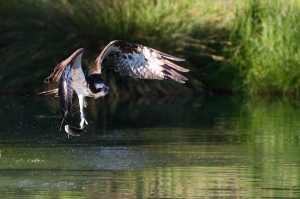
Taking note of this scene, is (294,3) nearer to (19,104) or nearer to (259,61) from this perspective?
(259,61)

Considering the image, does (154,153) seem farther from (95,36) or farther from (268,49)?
(268,49)

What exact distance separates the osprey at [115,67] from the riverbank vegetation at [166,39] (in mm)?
9691

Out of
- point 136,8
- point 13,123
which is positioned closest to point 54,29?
point 136,8

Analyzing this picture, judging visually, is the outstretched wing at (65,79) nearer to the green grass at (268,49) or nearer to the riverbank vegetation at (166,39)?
the riverbank vegetation at (166,39)

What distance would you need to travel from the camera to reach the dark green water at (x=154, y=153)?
8.84 metres

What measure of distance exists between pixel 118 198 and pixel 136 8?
14310mm

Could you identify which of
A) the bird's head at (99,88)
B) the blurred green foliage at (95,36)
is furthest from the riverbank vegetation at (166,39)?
the bird's head at (99,88)

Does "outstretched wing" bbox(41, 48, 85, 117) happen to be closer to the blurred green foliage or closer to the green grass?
the blurred green foliage

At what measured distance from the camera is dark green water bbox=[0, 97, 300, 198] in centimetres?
884

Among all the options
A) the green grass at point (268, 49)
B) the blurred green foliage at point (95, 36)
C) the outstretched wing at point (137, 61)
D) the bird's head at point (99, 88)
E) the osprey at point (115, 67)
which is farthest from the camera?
the green grass at point (268, 49)

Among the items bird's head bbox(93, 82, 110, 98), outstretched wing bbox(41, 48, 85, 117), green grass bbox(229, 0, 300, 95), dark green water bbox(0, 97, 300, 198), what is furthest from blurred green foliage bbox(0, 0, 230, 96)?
outstretched wing bbox(41, 48, 85, 117)

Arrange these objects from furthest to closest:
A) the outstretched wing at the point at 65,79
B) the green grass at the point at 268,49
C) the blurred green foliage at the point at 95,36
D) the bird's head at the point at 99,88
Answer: the green grass at the point at 268,49 < the blurred green foliage at the point at 95,36 < the bird's head at the point at 99,88 < the outstretched wing at the point at 65,79

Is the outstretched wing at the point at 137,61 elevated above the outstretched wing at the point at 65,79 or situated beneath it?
elevated above

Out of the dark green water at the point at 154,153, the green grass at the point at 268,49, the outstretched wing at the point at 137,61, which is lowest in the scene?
the dark green water at the point at 154,153
